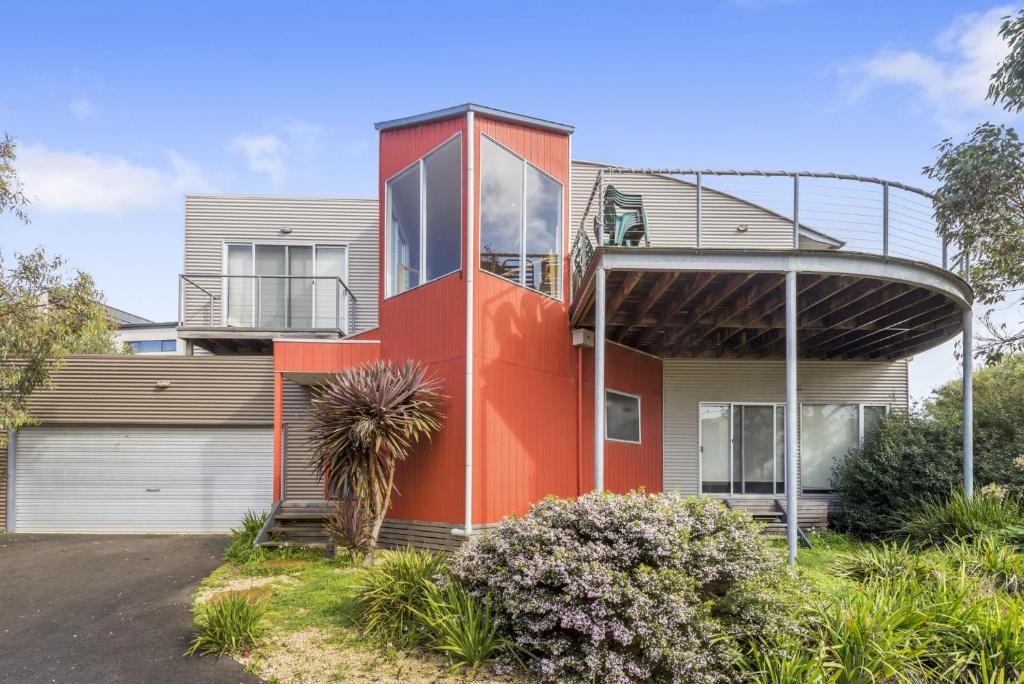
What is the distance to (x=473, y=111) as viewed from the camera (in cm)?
821

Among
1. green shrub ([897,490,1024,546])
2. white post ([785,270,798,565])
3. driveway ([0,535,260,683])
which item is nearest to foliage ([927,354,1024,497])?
green shrub ([897,490,1024,546])

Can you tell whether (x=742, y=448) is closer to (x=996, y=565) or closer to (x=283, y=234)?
(x=996, y=565)

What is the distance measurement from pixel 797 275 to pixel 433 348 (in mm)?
4578

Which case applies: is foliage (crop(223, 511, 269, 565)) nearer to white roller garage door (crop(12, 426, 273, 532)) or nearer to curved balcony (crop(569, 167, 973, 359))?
white roller garage door (crop(12, 426, 273, 532))

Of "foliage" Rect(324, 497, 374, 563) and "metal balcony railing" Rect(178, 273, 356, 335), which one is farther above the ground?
"metal balcony railing" Rect(178, 273, 356, 335)

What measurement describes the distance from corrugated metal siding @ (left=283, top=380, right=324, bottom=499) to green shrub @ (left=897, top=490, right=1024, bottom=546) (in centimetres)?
933

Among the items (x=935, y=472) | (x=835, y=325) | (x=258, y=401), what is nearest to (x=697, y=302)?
(x=835, y=325)

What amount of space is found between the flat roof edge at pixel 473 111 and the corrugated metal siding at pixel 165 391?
4821mm

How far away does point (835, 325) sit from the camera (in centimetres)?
911

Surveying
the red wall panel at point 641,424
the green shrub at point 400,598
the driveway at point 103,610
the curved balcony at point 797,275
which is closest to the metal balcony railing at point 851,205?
the curved balcony at point 797,275

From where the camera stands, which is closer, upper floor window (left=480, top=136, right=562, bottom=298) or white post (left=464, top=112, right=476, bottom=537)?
white post (left=464, top=112, right=476, bottom=537)

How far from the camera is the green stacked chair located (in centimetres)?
838

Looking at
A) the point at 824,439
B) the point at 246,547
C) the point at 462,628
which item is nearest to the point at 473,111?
the point at 462,628

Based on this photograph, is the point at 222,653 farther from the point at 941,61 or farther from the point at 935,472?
the point at 941,61
